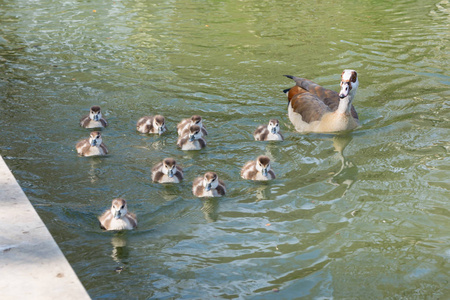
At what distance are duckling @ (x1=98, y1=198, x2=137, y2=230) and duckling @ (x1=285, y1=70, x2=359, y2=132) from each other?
423 centimetres

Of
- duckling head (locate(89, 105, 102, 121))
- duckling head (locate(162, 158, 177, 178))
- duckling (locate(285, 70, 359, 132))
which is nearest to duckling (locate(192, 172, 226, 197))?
duckling head (locate(162, 158, 177, 178))

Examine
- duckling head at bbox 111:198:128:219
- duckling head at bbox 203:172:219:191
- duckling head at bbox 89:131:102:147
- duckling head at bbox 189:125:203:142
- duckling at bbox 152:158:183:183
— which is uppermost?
duckling head at bbox 89:131:102:147

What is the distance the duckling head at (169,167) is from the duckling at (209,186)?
336 mm

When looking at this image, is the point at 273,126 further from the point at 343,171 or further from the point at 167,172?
the point at 167,172

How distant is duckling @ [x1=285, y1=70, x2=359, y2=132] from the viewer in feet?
30.9

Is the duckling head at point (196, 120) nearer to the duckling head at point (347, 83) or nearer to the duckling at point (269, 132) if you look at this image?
the duckling at point (269, 132)

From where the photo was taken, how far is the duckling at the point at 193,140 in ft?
27.6

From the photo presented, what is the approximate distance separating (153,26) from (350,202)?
10.4 meters

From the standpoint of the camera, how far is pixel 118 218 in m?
6.22

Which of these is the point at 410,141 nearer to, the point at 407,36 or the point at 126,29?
the point at 407,36

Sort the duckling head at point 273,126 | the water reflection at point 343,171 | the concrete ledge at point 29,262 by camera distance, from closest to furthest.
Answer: the concrete ledge at point 29,262
the water reflection at point 343,171
the duckling head at point 273,126

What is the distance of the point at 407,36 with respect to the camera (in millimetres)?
14766

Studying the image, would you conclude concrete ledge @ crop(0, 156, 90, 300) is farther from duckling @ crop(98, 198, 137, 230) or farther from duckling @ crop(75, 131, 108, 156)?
duckling @ crop(75, 131, 108, 156)

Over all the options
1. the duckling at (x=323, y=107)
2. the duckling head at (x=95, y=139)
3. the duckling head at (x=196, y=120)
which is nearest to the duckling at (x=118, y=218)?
the duckling head at (x=95, y=139)
